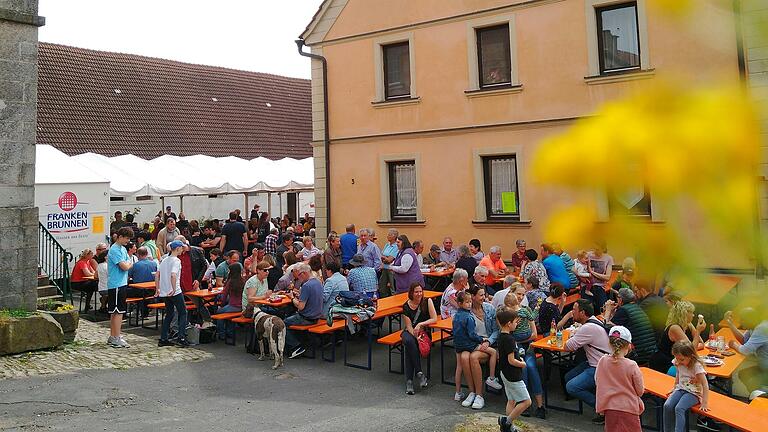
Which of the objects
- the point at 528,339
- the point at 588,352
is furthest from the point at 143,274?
the point at 588,352

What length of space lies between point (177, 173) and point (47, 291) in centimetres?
831

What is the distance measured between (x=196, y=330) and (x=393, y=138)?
748 cm

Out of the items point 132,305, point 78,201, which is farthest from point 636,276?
point 78,201

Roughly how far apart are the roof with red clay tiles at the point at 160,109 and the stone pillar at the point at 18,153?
682 inches

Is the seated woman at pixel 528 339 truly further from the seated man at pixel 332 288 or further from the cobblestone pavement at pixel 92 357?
the cobblestone pavement at pixel 92 357

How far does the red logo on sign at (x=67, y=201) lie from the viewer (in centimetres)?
1589

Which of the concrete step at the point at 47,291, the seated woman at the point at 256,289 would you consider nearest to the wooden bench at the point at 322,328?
the seated woman at the point at 256,289

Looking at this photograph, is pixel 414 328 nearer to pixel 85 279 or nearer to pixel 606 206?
pixel 606 206

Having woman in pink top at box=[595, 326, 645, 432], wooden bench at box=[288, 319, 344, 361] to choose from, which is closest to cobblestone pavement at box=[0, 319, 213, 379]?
wooden bench at box=[288, 319, 344, 361]

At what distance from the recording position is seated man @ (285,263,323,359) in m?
10.3

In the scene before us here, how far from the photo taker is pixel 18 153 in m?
10.7

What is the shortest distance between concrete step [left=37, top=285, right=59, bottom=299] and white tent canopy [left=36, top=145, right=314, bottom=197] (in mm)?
3856

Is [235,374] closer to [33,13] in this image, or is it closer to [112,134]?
[33,13]

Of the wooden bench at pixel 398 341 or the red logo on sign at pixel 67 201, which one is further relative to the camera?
the red logo on sign at pixel 67 201
